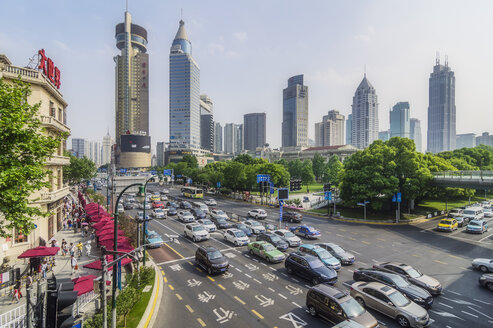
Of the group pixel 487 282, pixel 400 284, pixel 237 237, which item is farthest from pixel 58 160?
pixel 487 282

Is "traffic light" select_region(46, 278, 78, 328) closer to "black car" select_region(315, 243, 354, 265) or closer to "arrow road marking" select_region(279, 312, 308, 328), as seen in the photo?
"arrow road marking" select_region(279, 312, 308, 328)

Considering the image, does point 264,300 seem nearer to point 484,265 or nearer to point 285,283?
point 285,283

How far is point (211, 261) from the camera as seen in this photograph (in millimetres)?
20438

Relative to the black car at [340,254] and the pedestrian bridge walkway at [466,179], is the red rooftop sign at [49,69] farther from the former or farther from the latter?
the pedestrian bridge walkway at [466,179]

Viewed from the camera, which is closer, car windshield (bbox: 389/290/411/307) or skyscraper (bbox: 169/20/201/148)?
car windshield (bbox: 389/290/411/307)

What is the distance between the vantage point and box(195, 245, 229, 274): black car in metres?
20.2

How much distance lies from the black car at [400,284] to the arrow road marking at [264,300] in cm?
683

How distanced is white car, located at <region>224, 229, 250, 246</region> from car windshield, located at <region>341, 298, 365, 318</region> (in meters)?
16.2

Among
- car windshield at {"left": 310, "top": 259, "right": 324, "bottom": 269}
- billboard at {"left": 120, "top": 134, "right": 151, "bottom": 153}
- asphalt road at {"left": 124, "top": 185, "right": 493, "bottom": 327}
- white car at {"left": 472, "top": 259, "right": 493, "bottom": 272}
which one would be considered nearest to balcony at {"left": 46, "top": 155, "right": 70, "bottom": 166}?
asphalt road at {"left": 124, "top": 185, "right": 493, "bottom": 327}

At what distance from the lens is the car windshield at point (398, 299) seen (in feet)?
45.3

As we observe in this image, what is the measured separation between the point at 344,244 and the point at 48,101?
129ft

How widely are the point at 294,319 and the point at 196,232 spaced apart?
719 inches

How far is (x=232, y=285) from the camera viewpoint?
Result: 60.5 feet

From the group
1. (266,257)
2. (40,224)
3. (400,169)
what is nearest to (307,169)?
(400,169)
